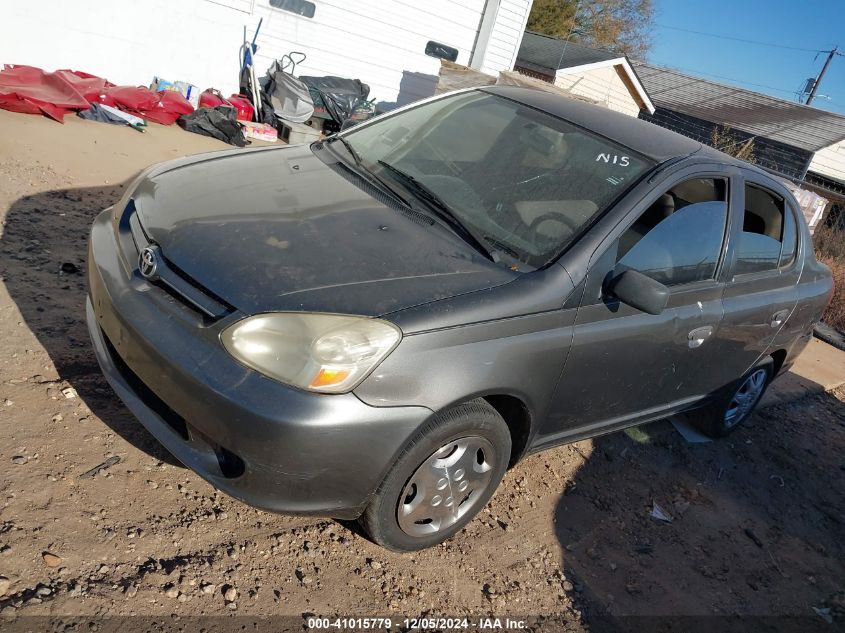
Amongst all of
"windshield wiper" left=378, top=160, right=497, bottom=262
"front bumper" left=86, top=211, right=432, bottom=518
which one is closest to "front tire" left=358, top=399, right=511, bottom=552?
"front bumper" left=86, top=211, right=432, bottom=518

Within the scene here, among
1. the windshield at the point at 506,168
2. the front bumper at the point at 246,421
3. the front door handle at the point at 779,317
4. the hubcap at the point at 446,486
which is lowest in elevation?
the hubcap at the point at 446,486

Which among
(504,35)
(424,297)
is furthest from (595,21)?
→ (424,297)

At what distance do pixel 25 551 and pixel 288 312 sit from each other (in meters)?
1.21

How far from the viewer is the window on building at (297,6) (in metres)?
9.77

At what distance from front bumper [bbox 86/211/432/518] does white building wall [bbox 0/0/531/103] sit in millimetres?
7215

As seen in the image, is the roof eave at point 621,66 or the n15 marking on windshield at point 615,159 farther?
the roof eave at point 621,66

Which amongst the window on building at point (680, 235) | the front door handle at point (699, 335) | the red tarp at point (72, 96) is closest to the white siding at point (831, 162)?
the red tarp at point (72, 96)

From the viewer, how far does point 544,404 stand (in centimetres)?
286

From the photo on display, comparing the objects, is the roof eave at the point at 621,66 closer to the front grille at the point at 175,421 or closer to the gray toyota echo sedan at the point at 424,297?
the gray toyota echo sedan at the point at 424,297

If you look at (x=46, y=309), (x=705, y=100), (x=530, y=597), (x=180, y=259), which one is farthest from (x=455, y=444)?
(x=705, y=100)

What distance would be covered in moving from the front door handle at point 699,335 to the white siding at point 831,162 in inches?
1022

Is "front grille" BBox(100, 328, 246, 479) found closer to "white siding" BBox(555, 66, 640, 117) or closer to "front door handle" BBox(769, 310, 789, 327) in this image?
"front door handle" BBox(769, 310, 789, 327)

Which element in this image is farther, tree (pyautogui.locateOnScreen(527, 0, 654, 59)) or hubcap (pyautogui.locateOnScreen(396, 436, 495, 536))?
tree (pyautogui.locateOnScreen(527, 0, 654, 59))

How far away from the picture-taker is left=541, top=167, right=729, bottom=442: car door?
9.51ft
